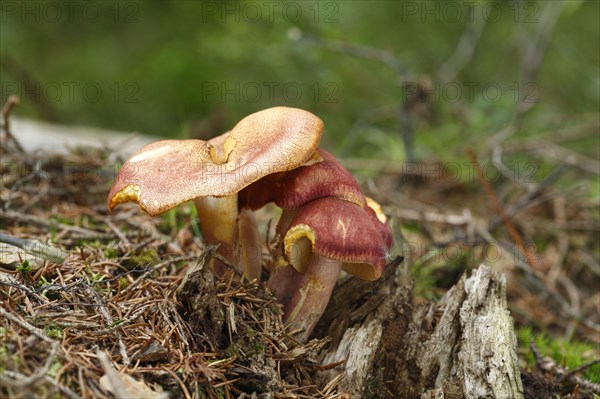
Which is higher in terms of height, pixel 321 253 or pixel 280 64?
pixel 321 253

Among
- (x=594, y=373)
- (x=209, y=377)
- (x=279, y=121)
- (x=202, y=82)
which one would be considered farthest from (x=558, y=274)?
(x=202, y=82)

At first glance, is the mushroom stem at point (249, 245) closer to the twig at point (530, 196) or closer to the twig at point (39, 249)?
the twig at point (39, 249)

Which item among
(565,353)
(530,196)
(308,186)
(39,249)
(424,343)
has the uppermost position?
(308,186)

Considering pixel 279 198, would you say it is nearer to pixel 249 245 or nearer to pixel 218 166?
pixel 218 166

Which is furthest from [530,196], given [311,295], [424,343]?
[311,295]

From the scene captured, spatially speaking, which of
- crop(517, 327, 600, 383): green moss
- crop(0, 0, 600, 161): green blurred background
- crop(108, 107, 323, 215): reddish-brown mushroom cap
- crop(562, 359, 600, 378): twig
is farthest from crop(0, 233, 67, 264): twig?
crop(0, 0, 600, 161): green blurred background

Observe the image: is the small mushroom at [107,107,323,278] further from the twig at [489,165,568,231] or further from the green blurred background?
the green blurred background

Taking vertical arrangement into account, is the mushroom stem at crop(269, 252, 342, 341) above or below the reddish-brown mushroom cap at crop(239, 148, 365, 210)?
below

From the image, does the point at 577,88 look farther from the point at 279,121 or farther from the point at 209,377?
the point at 209,377
